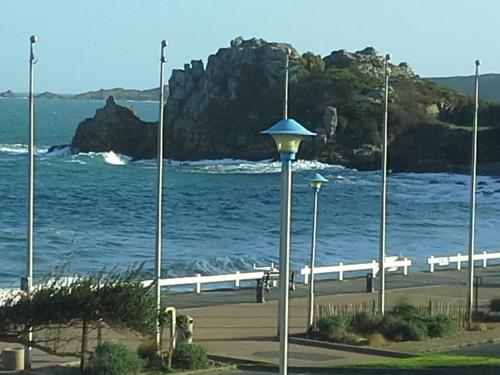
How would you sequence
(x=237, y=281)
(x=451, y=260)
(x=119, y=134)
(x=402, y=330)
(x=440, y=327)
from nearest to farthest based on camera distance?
(x=402, y=330) < (x=440, y=327) < (x=237, y=281) < (x=451, y=260) < (x=119, y=134)

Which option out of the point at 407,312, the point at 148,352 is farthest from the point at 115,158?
the point at 148,352

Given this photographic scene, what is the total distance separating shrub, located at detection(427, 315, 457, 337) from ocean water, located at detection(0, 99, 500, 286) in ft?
51.6

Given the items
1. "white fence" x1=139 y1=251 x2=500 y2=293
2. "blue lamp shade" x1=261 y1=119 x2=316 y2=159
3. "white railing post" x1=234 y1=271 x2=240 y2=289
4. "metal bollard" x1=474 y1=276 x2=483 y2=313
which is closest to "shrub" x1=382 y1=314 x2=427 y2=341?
"white fence" x1=139 y1=251 x2=500 y2=293

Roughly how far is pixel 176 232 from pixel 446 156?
62.6 m

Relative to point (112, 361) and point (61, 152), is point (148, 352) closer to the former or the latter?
point (112, 361)

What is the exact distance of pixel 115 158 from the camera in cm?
13662

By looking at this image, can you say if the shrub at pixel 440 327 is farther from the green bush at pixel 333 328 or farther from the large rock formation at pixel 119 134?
the large rock formation at pixel 119 134

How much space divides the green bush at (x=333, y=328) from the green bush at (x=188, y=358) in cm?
434

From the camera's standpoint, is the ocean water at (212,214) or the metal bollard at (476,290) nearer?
the metal bollard at (476,290)

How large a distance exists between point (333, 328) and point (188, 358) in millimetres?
4715

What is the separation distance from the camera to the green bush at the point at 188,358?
907 inches

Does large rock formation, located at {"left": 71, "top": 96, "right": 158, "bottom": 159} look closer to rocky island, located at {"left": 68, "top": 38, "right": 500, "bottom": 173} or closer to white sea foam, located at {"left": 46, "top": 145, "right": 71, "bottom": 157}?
rocky island, located at {"left": 68, "top": 38, "right": 500, "bottom": 173}

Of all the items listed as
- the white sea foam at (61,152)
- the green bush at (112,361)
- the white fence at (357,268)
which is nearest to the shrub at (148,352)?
the green bush at (112,361)

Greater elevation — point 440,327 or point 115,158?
point 115,158
